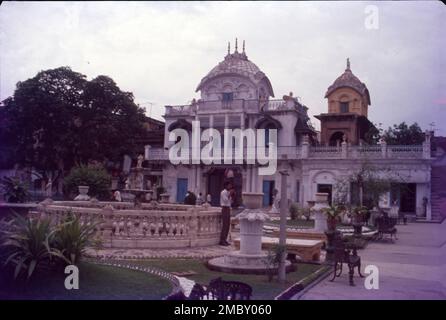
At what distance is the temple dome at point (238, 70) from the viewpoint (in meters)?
34.8

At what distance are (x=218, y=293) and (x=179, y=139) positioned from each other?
1192 inches

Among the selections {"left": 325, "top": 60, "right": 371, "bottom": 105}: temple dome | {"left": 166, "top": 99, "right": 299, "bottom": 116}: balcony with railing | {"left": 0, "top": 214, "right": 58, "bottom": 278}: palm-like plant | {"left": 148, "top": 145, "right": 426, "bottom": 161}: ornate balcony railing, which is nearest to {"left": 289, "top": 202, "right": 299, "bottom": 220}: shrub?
{"left": 148, "top": 145, "right": 426, "bottom": 161}: ornate balcony railing

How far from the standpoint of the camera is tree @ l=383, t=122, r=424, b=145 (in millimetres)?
34906

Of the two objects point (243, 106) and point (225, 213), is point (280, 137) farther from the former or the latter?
point (225, 213)

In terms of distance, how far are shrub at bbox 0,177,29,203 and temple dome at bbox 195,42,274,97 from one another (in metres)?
21.6

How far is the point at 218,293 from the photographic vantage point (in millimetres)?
5938

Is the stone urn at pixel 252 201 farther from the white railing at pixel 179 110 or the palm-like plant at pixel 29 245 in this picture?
the white railing at pixel 179 110

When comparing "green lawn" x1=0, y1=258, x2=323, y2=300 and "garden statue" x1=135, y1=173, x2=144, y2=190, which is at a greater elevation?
"garden statue" x1=135, y1=173, x2=144, y2=190

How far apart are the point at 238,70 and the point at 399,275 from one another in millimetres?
27459

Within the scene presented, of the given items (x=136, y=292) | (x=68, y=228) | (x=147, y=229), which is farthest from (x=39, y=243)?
(x=147, y=229)

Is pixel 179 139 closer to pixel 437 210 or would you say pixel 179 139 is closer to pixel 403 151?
pixel 403 151

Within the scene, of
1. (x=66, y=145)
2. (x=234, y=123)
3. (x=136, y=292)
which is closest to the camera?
(x=136, y=292)

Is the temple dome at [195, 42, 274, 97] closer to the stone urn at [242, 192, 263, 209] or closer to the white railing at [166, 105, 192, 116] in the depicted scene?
the white railing at [166, 105, 192, 116]

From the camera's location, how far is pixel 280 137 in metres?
33.2
